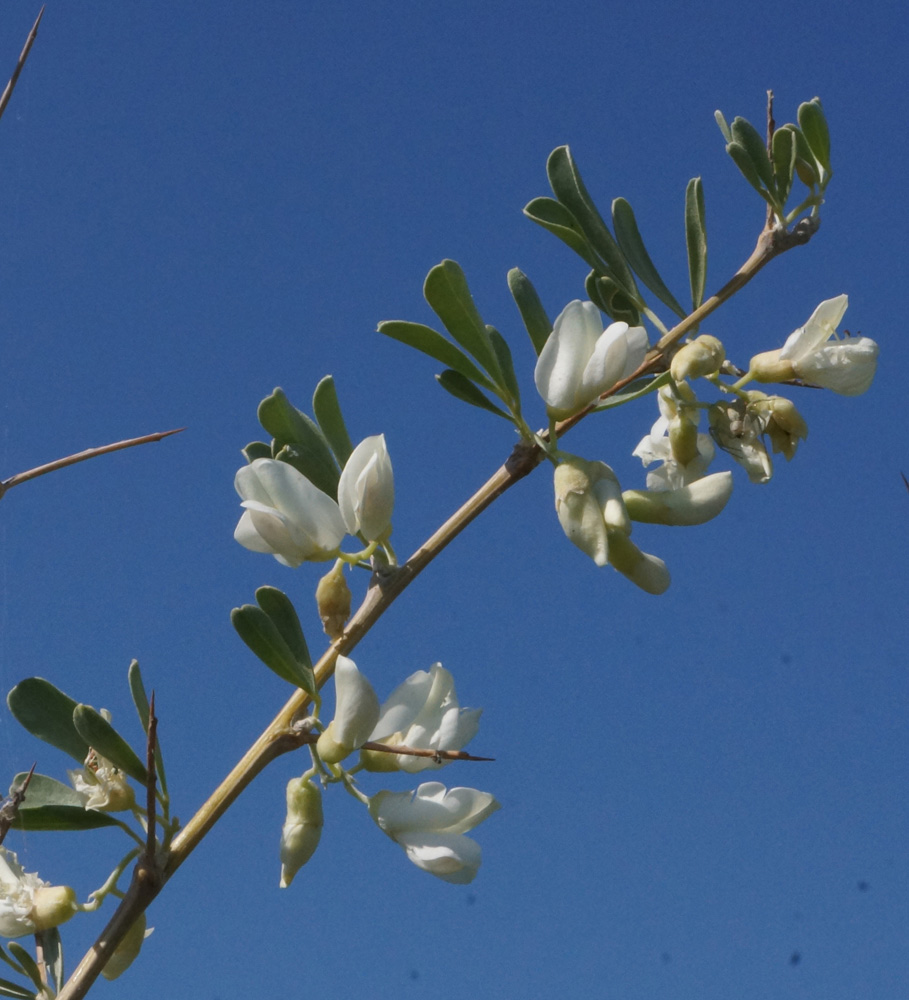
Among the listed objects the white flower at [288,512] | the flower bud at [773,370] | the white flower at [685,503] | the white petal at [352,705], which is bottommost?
the white petal at [352,705]

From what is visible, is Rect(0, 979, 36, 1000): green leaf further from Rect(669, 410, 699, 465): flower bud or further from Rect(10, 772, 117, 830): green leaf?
Rect(669, 410, 699, 465): flower bud

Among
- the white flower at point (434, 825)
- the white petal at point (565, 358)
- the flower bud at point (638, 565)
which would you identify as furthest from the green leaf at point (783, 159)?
the white flower at point (434, 825)

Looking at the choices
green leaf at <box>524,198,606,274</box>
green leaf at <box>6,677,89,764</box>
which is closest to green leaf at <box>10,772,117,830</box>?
green leaf at <box>6,677,89,764</box>

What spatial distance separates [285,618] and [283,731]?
10 centimetres

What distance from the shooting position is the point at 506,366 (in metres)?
1.01

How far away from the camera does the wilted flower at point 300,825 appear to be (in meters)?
0.84

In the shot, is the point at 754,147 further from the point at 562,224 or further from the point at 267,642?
the point at 267,642

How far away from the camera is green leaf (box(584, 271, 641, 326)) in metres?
1.19

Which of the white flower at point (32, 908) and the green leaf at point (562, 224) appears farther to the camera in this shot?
the green leaf at point (562, 224)

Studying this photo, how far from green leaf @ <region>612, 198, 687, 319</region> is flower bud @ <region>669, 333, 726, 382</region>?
0.18 metres

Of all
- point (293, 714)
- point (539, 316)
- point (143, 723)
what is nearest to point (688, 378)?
point (539, 316)

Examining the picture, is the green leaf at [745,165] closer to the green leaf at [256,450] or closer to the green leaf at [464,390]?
the green leaf at [464,390]

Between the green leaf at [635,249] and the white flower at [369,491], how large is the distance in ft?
1.41

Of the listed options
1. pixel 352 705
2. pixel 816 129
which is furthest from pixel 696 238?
pixel 352 705
